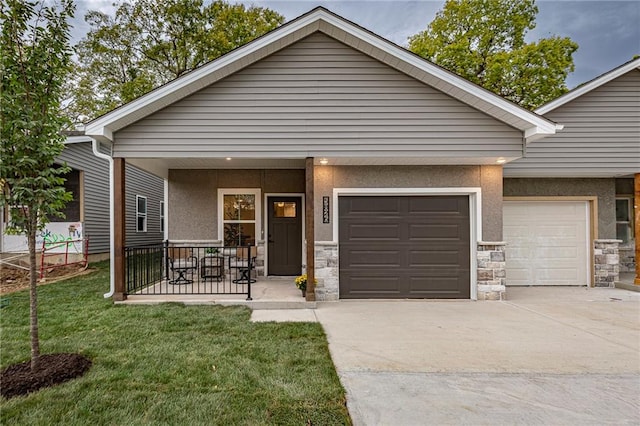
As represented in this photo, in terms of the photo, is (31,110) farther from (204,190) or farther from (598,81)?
(598,81)

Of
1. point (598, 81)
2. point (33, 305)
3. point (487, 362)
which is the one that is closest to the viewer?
point (33, 305)

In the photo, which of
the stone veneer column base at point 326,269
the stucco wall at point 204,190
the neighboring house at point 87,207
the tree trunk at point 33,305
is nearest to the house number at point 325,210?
the stone veneer column base at point 326,269

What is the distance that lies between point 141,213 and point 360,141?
11.5 m

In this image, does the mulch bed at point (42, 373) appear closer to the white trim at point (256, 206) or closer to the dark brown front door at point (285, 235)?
the white trim at point (256, 206)

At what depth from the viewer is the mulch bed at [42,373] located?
276 centimetres

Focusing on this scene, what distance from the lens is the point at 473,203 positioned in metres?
6.30

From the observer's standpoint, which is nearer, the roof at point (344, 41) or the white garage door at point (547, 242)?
Result: the roof at point (344, 41)

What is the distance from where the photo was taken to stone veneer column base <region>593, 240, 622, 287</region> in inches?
293

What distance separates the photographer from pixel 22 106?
9.71 feet

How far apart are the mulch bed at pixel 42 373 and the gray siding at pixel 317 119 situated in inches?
141

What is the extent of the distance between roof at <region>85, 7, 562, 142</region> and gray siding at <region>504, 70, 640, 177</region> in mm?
1952

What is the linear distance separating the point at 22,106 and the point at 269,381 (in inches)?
139

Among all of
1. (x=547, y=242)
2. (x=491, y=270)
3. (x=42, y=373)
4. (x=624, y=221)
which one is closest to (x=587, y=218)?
(x=547, y=242)

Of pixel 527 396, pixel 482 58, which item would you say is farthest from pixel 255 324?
pixel 482 58
